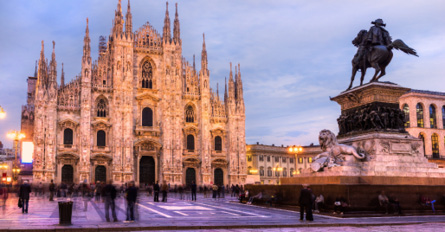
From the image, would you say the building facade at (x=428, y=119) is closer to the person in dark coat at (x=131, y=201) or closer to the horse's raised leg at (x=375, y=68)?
the horse's raised leg at (x=375, y=68)

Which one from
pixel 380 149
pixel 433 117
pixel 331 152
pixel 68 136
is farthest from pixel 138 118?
pixel 433 117

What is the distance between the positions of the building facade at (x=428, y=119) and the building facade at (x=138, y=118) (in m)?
22.5

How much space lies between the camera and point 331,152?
17.1 m

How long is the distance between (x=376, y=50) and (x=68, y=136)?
121 ft

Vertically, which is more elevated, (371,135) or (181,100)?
(181,100)

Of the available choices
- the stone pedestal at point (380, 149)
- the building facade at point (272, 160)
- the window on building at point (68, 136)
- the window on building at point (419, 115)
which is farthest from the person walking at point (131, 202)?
the building facade at point (272, 160)

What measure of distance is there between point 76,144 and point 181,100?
40.6 ft

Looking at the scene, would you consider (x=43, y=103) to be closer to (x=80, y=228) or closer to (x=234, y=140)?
(x=234, y=140)

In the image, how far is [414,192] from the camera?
15.9 metres

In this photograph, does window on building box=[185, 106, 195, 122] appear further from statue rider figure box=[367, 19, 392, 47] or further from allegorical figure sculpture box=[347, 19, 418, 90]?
statue rider figure box=[367, 19, 392, 47]

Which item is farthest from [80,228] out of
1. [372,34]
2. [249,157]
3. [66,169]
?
[249,157]

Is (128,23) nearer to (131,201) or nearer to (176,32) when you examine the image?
(176,32)

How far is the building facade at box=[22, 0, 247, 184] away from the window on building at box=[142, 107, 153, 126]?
11 centimetres

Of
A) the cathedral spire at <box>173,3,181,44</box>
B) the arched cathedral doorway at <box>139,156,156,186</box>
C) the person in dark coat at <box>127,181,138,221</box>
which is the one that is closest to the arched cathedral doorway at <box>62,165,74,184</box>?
the arched cathedral doorway at <box>139,156,156,186</box>
